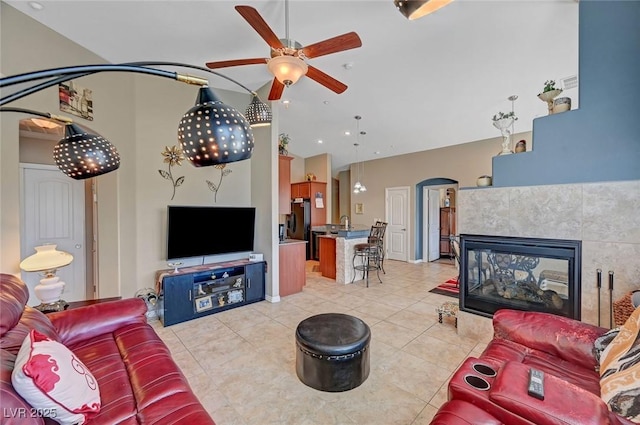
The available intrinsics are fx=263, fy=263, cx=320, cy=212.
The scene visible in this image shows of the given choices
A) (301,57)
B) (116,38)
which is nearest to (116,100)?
(116,38)

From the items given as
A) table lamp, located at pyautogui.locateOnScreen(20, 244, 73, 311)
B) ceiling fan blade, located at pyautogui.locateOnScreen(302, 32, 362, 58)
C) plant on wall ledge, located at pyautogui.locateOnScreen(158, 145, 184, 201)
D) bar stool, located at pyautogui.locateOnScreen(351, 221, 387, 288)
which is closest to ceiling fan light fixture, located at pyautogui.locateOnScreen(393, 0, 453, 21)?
ceiling fan blade, located at pyautogui.locateOnScreen(302, 32, 362, 58)

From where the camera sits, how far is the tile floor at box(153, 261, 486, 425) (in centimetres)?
196

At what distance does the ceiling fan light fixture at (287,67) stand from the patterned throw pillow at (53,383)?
232cm

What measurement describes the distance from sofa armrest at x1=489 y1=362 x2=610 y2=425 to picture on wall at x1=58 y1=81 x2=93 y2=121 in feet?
14.1

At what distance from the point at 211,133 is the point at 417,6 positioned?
0.91 metres

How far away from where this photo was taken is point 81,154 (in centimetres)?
135

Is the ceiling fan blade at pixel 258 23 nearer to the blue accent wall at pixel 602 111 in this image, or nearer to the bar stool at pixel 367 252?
the blue accent wall at pixel 602 111

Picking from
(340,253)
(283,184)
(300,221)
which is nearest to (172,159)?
(283,184)

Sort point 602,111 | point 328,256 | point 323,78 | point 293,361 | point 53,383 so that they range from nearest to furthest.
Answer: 1. point 53,383
2. point 602,111
3. point 293,361
4. point 323,78
5. point 328,256

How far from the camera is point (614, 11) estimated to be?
2.13 m

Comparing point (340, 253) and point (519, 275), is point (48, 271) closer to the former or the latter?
point (340, 253)

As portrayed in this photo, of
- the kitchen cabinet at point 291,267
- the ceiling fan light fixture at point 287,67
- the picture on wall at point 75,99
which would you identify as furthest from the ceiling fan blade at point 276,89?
the kitchen cabinet at point 291,267

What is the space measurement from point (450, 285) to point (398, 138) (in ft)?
11.4

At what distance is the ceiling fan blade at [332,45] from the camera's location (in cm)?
215
